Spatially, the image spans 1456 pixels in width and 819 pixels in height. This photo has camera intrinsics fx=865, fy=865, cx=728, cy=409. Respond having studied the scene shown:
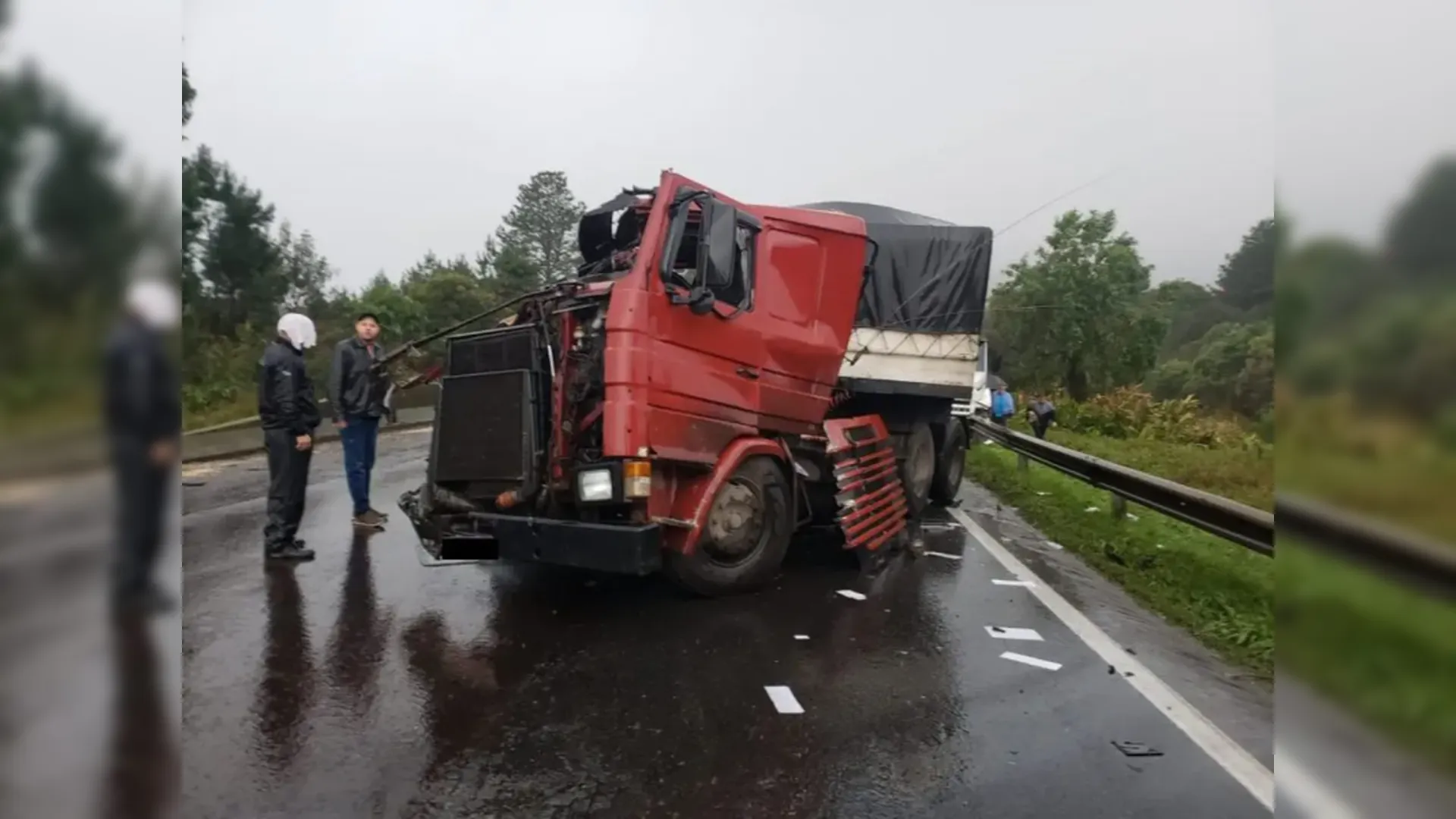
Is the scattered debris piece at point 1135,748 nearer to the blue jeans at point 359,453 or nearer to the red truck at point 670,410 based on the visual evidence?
the red truck at point 670,410

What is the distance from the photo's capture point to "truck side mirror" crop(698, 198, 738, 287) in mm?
4852

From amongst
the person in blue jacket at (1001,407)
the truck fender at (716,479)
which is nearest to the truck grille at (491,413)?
the truck fender at (716,479)

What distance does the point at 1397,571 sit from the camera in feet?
2.58

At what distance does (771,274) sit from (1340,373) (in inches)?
188

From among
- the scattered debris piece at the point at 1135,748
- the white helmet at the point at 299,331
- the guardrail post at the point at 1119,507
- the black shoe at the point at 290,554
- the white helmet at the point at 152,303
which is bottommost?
the scattered debris piece at the point at 1135,748

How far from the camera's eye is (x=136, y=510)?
0.80 meters

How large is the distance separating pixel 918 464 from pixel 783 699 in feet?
15.5

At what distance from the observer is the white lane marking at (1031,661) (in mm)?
4163

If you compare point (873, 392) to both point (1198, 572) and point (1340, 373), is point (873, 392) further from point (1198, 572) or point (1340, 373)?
point (1340, 373)

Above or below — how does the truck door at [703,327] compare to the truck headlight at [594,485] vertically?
above

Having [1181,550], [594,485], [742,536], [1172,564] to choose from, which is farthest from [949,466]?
[594,485]

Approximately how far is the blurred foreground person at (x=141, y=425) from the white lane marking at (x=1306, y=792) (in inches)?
49.5

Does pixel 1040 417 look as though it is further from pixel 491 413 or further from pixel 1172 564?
pixel 491 413

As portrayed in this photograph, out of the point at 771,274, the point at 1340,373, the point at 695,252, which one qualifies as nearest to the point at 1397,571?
the point at 1340,373
